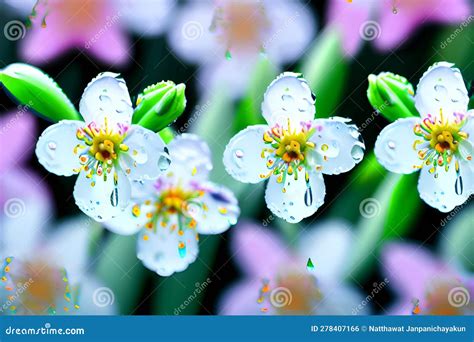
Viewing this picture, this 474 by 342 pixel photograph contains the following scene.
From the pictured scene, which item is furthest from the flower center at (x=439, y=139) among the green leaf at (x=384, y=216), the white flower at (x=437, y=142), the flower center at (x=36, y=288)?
the flower center at (x=36, y=288)

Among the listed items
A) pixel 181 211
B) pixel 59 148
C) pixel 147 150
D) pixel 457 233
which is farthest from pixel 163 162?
pixel 457 233

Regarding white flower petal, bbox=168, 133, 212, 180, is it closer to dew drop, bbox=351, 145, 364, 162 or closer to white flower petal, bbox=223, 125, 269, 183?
white flower petal, bbox=223, 125, 269, 183

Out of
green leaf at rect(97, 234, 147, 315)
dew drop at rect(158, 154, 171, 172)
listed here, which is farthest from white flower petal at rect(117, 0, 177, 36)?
green leaf at rect(97, 234, 147, 315)

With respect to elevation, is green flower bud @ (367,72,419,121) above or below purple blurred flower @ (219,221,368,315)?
above

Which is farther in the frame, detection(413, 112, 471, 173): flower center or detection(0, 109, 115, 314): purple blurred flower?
detection(0, 109, 115, 314): purple blurred flower

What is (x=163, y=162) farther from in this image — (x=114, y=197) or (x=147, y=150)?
(x=114, y=197)

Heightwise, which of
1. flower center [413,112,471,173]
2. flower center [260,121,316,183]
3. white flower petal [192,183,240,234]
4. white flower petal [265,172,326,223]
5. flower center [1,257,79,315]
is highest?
flower center [413,112,471,173]

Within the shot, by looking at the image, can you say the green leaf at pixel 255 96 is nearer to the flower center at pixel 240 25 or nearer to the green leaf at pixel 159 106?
the flower center at pixel 240 25
